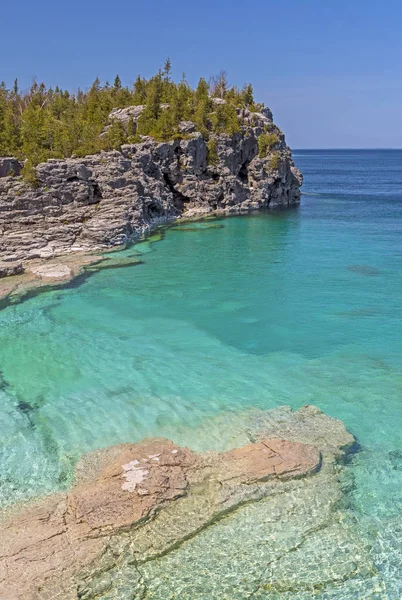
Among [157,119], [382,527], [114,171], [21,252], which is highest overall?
[157,119]

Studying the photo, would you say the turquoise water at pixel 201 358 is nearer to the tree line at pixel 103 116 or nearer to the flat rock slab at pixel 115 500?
the flat rock slab at pixel 115 500

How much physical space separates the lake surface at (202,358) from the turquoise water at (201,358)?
0.07 metres

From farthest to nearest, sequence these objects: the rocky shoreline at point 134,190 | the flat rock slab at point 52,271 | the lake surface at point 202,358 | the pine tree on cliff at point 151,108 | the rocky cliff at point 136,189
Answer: the pine tree on cliff at point 151,108
the rocky cliff at point 136,189
the rocky shoreline at point 134,190
the flat rock slab at point 52,271
the lake surface at point 202,358

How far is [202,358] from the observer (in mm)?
22719

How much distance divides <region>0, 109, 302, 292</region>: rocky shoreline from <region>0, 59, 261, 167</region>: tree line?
2296 millimetres

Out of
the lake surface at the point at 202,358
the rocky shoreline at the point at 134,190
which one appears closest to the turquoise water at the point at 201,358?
the lake surface at the point at 202,358

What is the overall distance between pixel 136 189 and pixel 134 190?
0.65 metres

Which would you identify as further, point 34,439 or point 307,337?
point 307,337

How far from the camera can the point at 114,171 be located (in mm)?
49281

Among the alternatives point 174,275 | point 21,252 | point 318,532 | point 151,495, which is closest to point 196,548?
point 151,495

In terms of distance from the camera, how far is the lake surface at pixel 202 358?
15.8 meters

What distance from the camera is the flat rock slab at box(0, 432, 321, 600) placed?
10898mm

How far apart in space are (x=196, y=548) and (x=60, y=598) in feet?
10.2

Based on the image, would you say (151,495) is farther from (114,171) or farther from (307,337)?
(114,171)
